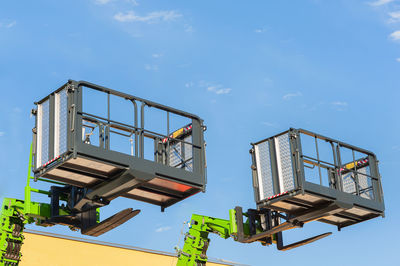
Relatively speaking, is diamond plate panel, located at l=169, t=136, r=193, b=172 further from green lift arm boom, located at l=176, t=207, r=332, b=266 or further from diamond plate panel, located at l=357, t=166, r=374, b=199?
diamond plate panel, located at l=357, t=166, r=374, b=199

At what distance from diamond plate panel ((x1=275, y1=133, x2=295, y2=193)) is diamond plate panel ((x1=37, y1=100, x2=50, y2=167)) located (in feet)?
19.1

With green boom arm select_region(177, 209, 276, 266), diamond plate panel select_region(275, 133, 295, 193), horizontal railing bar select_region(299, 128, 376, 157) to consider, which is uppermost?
Answer: horizontal railing bar select_region(299, 128, 376, 157)

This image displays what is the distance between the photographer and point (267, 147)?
70.6ft

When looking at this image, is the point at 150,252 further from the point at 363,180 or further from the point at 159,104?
the point at 159,104

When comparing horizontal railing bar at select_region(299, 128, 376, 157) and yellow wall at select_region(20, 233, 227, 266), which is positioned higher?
horizontal railing bar at select_region(299, 128, 376, 157)

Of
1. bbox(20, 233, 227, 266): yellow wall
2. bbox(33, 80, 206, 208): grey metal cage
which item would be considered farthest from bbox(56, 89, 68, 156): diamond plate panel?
bbox(20, 233, 227, 266): yellow wall

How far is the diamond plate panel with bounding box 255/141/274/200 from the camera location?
2127cm

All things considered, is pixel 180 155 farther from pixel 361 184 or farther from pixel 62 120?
pixel 361 184

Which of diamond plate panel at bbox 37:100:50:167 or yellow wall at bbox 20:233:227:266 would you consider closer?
diamond plate panel at bbox 37:100:50:167

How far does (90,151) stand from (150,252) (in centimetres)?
1485

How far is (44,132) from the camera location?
752 inches

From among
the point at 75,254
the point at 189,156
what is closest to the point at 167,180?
the point at 189,156

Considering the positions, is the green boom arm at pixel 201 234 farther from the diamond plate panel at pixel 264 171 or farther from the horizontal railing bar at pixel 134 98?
the horizontal railing bar at pixel 134 98

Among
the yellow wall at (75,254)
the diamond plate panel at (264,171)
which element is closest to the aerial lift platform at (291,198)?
the diamond plate panel at (264,171)
